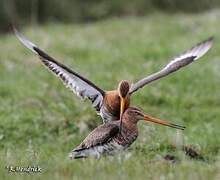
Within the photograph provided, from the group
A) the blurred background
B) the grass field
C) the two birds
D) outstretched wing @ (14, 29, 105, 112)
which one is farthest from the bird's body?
the blurred background

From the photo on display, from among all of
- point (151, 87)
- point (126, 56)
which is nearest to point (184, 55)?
point (151, 87)

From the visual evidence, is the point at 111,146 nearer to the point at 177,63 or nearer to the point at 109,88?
the point at 177,63

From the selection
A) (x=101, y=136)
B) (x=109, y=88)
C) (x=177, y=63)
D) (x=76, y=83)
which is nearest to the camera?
(x=101, y=136)

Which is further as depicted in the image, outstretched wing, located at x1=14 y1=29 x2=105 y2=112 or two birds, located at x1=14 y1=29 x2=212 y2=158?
outstretched wing, located at x1=14 y1=29 x2=105 y2=112

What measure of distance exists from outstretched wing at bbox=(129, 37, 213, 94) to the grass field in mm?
679

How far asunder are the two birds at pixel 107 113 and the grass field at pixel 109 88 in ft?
0.85

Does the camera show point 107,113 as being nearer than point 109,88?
Yes

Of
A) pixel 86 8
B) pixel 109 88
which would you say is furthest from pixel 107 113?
pixel 86 8

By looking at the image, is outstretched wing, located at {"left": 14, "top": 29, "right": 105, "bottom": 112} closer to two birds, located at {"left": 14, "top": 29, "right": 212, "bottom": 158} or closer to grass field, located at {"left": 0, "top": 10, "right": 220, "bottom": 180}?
two birds, located at {"left": 14, "top": 29, "right": 212, "bottom": 158}

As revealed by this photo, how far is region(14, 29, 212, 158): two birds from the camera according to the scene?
748cm

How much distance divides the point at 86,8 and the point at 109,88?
1850 cm

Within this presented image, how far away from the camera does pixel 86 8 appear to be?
3155cm

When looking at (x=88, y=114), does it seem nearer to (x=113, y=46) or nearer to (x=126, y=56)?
(x=126, y=56)

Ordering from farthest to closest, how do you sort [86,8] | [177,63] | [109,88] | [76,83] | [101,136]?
1. [86,8]
2. [109,88]
3. [177,63]
4. [76,83]
5. [101,136]
